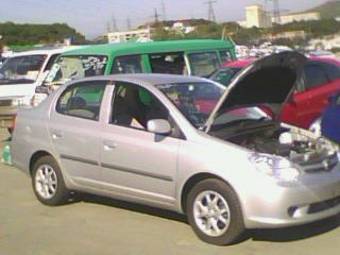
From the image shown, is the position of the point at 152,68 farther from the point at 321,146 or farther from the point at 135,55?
the point at 321,146

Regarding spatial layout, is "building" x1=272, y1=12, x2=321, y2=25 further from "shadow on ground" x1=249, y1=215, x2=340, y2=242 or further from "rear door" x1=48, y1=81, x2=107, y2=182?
"shadow on ground" x1=249, y1=215, x2=340, y2=242

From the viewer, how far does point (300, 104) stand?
10539 millimetres

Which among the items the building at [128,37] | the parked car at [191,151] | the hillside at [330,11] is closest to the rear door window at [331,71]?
the building at [128,37]

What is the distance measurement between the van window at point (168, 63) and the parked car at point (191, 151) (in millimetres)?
4114

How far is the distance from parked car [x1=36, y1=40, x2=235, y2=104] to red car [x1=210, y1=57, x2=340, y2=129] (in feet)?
2.12

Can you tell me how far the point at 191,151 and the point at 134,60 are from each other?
18.1 feet

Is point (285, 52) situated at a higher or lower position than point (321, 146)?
higher

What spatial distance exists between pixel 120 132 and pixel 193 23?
52221mm

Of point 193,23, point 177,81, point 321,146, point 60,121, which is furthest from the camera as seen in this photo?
point 193,23

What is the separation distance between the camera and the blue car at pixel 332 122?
29.0 feet

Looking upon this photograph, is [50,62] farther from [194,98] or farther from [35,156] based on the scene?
[194,98]

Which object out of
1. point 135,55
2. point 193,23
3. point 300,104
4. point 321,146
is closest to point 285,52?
point 321,146

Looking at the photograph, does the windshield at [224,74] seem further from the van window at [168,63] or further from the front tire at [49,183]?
the front tire at [49,183]

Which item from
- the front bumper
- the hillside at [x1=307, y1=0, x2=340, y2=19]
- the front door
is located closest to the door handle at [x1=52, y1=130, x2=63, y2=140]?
the front door
